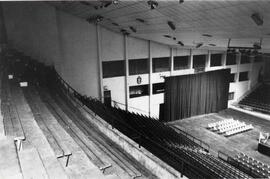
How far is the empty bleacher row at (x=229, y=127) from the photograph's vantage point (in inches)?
683

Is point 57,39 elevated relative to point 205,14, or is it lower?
lower

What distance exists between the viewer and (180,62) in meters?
20.5

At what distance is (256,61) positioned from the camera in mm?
24484

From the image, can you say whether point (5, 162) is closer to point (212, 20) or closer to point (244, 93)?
point (212, 20)

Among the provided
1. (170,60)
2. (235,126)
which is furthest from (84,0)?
(235,126)

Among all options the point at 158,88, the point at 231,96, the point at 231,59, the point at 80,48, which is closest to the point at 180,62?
the point at 158,88

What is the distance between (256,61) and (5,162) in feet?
82.4

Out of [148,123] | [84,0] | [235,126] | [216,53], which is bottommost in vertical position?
[235,126]

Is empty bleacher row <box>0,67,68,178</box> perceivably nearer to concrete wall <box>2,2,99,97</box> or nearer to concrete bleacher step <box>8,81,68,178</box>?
concrete bleacher step <box>8,81,68,178</box>

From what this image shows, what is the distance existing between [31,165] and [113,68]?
13963 mm

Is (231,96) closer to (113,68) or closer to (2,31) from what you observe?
(113,68)

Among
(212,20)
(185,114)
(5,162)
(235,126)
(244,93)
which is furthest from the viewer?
(244,93)

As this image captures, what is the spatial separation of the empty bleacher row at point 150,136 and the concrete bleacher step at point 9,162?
10.5 ft

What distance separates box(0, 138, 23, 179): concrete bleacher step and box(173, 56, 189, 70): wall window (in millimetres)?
16896
